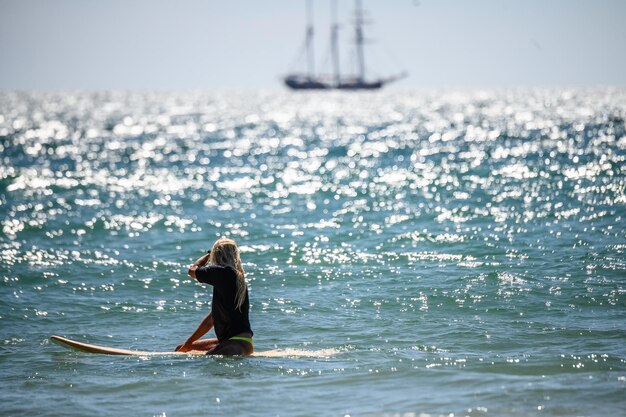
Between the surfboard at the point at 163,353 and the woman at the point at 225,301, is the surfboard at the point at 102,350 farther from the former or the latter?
the woman at the point at 225,301

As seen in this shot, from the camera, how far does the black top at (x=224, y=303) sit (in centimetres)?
934

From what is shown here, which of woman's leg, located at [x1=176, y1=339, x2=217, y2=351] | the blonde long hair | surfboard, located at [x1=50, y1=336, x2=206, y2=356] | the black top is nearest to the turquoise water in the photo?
surfboard, located at [x1=50, y1=336, x2=206, y2=356]

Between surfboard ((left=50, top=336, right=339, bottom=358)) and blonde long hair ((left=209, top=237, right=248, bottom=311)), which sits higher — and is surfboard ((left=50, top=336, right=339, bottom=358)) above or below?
below

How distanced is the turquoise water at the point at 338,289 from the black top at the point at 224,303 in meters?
0.39

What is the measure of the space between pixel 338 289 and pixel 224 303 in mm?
4612

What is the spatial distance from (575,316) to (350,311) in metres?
3.02

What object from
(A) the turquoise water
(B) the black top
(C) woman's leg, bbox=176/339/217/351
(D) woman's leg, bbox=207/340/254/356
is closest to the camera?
(A) the turquoise water

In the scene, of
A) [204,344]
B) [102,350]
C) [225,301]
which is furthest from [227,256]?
[102,350]

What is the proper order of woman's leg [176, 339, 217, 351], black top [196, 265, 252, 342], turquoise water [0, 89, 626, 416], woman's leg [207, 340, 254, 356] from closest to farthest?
turquoise water [0, 89, 626, 416] < black top [196, 265, 252, 342] < woman's leg [207, 340, 254, 356] < woman's leg [176, 339, 217, 351]

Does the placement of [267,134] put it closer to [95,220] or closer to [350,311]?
[95,220]

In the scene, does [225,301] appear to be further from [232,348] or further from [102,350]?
[102,350]

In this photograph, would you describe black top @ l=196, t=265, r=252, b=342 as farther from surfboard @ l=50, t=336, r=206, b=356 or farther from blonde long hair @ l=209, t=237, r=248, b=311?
surfboard @ l=50, t=336, r=206, b=356

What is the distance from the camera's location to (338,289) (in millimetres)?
13945

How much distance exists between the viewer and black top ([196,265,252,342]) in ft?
30.6
